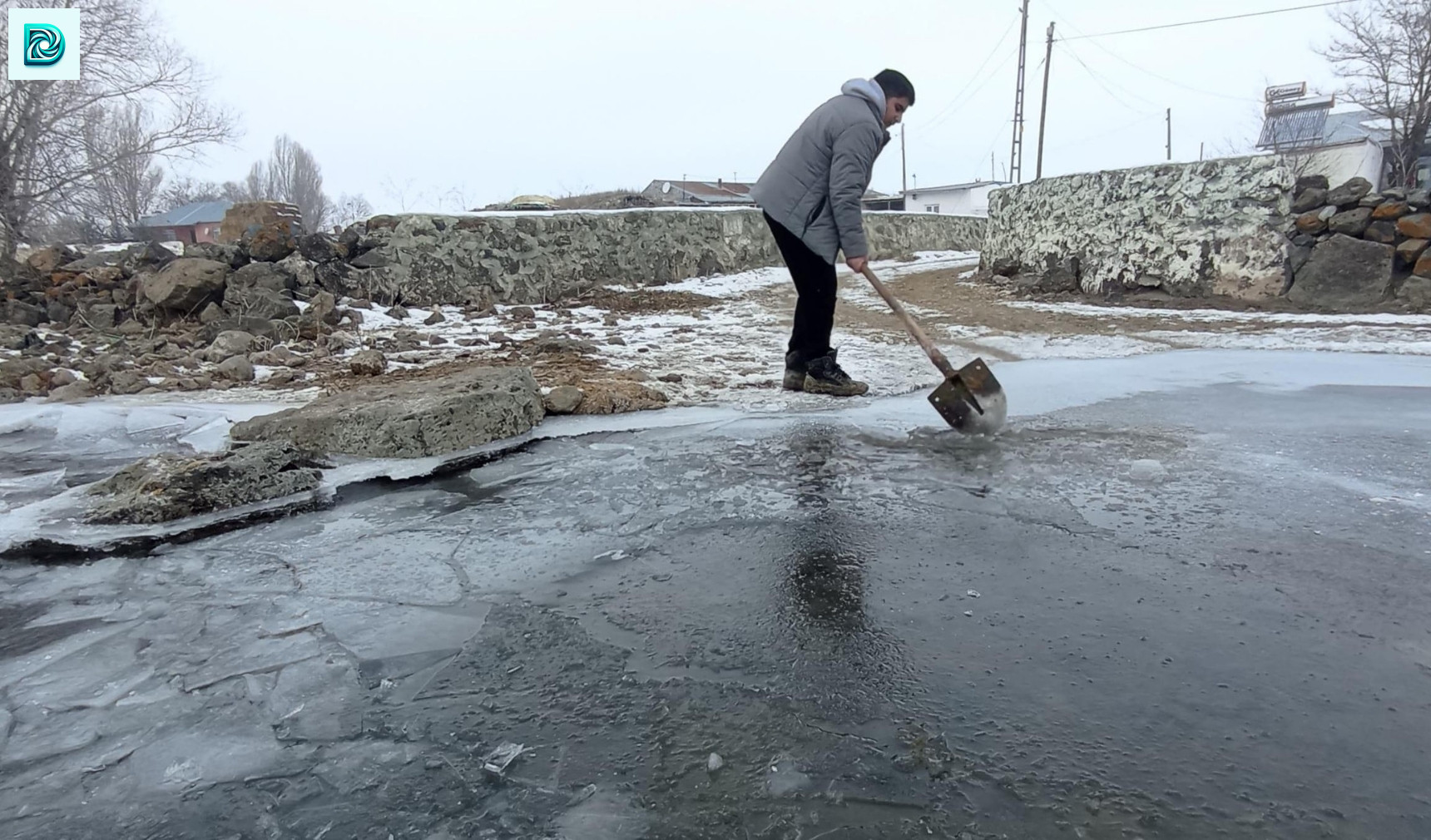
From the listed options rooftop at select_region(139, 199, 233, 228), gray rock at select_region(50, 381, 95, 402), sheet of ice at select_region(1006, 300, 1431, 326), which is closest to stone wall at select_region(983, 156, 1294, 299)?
sheet of ice at select_region(1006, 300, 1431, 326)

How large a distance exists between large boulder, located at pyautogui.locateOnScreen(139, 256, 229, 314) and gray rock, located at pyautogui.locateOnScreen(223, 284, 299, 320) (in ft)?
0.44

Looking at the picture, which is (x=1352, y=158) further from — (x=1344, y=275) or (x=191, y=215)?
(x=191, y=215)

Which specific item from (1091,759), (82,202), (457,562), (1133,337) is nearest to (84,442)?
(457,562)

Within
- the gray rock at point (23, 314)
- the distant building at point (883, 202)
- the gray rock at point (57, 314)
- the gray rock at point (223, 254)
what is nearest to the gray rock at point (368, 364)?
the gray rock at point (223, 254)

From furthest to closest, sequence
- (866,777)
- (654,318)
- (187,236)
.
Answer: (187,236) < (654,318) < (866,777)

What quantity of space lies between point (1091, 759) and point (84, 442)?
12.6 ft

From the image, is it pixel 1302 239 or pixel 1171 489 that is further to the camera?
pixel 1302 239

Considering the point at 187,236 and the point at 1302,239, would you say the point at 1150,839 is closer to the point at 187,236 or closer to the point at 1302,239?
the point at 1302,239

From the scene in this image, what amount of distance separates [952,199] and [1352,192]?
44.8 meters

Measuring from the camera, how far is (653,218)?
31.8 feet

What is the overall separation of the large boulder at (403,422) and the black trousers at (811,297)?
1.59 metres

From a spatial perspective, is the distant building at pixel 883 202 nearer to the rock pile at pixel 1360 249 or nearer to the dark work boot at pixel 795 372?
the rock pile at pixel 1360 249

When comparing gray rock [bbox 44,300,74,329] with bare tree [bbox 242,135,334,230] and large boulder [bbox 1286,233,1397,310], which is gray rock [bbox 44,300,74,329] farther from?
bare tree [bbox 242,135,334,230]

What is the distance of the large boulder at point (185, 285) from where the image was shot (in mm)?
5922
